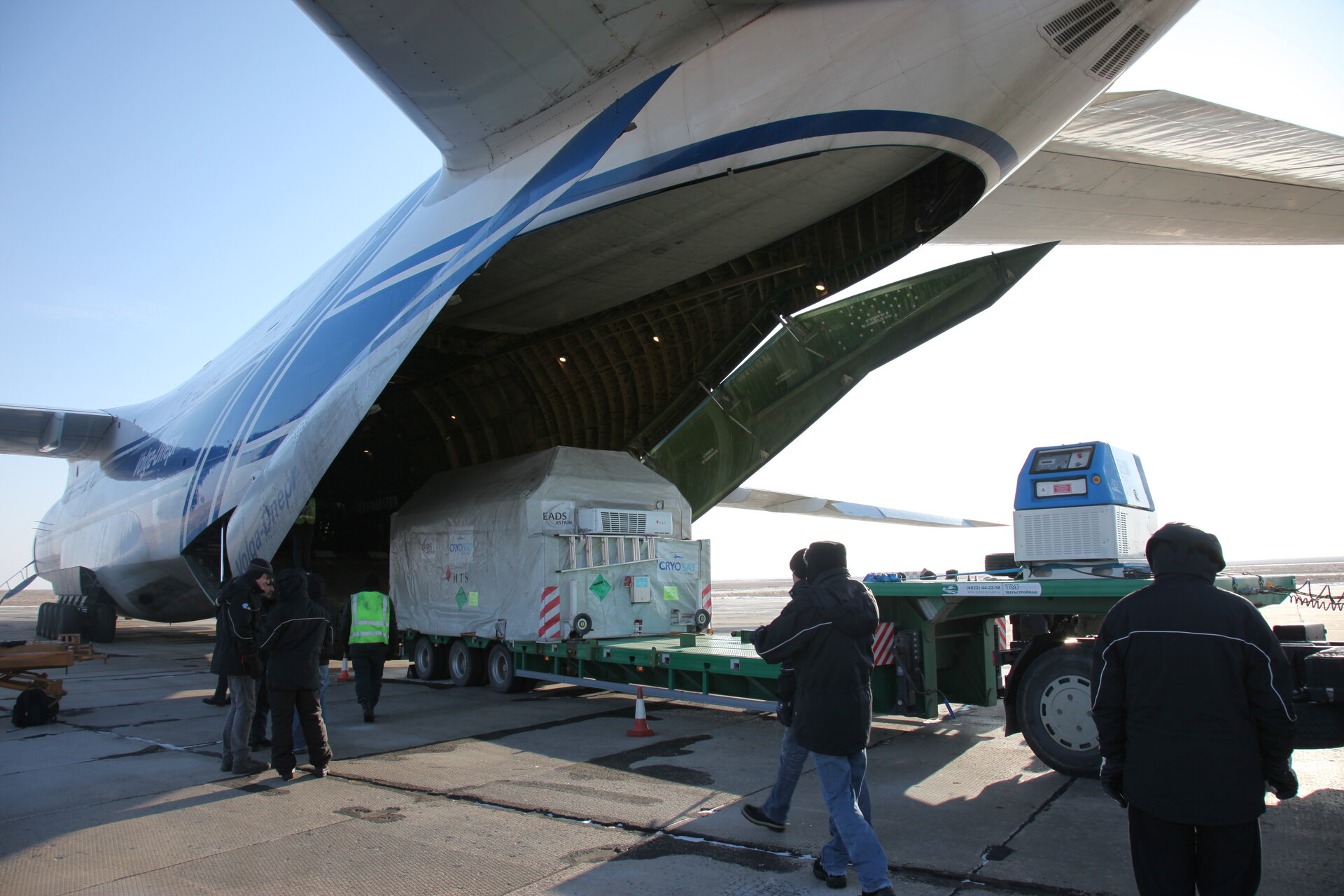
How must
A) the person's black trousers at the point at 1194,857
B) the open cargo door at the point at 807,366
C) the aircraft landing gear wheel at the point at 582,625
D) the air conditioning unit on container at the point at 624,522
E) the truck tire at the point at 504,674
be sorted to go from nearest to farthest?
the person's black trousers at the point at 1194,857, the aircraft landing gear wheel at the point at 582,625, the air conditioning unit on container at the point at 624,522, the truck tire at the point at 504,674, the open cargo door at the point at 807,366

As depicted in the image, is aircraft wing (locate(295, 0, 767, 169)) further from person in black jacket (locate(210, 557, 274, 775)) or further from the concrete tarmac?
the concrete tarmac

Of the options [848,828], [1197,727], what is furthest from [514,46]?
[1197,727]

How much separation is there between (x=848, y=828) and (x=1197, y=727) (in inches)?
62.9

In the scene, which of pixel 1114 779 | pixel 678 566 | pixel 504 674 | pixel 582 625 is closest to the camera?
pixel 1114 779

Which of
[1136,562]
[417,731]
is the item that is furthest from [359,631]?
[1136,562]

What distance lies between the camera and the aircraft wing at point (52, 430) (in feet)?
61.0

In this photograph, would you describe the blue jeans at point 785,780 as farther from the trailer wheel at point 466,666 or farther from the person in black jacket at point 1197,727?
the trailer wheel at point 466,666

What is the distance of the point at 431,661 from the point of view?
1195cm

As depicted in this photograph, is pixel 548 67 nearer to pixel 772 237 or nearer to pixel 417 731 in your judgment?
pixel 772 237

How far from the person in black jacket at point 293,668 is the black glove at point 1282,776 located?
601 centimetres

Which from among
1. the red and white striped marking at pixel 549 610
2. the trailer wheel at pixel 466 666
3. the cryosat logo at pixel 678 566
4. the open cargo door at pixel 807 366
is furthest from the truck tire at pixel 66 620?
the cryosat logo at pixel 678 566

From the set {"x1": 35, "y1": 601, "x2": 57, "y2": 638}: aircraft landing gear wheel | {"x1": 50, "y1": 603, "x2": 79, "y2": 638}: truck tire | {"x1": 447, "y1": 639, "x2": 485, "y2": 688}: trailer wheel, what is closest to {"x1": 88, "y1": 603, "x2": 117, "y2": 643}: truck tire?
{"x1": 50, "y1": 603, "x2": 79, "y2": 638}: truck tire

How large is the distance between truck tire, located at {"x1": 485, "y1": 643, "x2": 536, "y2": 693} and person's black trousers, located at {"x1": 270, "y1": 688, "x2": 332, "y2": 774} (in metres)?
4.17

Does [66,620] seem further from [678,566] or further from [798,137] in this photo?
[798,137]
